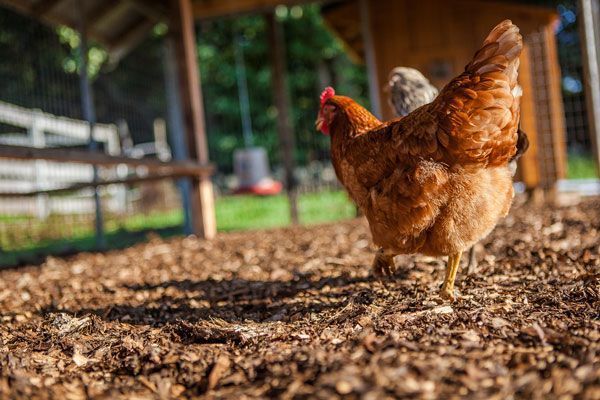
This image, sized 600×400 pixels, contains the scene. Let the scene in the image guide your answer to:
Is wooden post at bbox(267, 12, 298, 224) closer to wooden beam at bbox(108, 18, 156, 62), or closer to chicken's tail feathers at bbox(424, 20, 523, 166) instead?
wooden beam at bbox(108, 18, 156, 62)

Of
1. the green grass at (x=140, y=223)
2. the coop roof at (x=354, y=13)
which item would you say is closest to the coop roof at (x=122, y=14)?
the coop roof at (x=354, y=13)

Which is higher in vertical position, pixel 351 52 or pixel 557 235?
pixel 351 52

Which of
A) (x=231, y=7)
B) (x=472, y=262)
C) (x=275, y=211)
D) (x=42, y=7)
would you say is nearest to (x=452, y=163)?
(x=472, y=262)

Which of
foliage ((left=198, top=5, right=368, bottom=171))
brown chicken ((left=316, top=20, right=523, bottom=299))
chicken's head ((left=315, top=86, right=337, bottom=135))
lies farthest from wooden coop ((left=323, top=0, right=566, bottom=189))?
foliage ((left=198, top=5, right=368, bottom=171))

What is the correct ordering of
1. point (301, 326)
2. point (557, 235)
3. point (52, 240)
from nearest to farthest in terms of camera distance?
point (301, 326)
point (557, 235)
point (52, 240)

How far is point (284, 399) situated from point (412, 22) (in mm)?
7260

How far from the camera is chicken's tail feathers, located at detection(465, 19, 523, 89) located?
2.48m

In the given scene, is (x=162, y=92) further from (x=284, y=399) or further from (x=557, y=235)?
(x=284, y=399)

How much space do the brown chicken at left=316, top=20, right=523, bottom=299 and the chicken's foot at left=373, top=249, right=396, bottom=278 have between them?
340mm

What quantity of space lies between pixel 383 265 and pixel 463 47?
5.40 meters

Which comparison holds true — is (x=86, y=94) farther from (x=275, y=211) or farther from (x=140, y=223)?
(x=275, y=211)

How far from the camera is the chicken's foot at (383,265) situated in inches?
127

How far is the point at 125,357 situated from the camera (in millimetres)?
2170

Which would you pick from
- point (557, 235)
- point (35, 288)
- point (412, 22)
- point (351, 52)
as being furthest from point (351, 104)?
point (351, 52)
